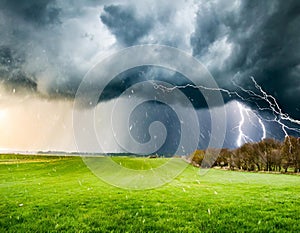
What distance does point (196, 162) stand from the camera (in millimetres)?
114312

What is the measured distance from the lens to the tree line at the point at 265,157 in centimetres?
7856

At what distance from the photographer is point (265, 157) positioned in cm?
8962

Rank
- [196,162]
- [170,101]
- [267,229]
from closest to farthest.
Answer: [267,229]
[170,101]
[196,162]

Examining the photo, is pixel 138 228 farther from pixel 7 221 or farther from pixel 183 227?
pixel 7 221

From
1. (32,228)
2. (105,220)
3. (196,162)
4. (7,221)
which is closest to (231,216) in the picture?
(105,220)

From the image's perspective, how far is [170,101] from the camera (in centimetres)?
2327

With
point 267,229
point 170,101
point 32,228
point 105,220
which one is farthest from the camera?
point 170,101

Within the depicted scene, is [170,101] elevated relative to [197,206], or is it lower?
elevated

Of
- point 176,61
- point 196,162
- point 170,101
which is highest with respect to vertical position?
point 176,61

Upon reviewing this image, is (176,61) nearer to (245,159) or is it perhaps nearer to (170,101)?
(170,101)

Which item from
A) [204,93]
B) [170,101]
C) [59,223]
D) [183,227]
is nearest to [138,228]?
[183,227]

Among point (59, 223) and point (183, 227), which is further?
point (59, 223)

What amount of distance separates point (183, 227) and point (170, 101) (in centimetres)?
1449

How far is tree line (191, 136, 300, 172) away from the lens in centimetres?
7856
